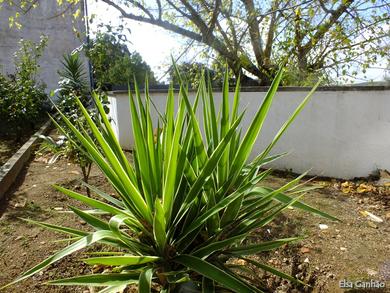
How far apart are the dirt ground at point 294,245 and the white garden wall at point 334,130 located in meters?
1.29

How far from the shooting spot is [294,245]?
2.81 meters

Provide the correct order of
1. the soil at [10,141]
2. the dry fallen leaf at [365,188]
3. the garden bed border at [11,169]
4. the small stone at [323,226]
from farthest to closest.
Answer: the soil at [10,141], the dry fallen leaf at [365,188], the garden bed border at [11,169], the small stone at [323,226]

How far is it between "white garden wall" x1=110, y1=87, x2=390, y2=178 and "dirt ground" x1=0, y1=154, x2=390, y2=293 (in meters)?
1.29

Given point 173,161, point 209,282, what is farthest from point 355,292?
point 173,161

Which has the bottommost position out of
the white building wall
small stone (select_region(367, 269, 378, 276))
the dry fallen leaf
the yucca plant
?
the dry fallen leaf

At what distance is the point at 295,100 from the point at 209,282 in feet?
14.4

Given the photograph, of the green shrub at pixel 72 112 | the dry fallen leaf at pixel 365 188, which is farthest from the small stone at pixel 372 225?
the green shrub at pixel 72 112

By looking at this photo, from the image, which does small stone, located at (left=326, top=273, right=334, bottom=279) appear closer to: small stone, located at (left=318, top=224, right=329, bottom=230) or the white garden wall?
small stone, located at (left=318, top=224, right=329, bottom=230)

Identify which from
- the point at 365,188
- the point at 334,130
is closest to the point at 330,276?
the point at 365,188

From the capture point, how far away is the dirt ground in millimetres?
2344

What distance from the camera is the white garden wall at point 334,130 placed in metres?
5.34

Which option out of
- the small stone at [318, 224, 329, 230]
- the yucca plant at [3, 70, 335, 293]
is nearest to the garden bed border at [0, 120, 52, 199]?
the yucca plant at [3, 70, 335, 293]

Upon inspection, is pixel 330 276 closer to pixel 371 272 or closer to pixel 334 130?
pixel 371 272

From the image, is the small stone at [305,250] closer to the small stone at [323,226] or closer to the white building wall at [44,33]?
the small stone at [323,226]
